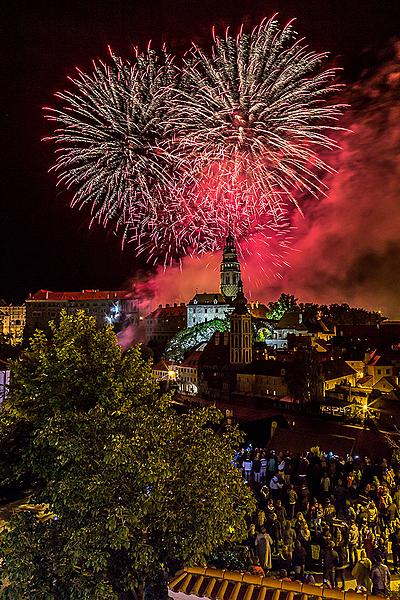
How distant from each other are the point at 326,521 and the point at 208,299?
268ft

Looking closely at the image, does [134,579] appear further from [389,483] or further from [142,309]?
[142,309]

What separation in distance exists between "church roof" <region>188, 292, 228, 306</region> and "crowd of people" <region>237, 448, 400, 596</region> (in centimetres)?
7536

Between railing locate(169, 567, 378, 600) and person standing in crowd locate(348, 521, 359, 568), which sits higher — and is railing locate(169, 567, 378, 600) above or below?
above

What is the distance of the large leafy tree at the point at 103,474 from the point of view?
22.5 feet

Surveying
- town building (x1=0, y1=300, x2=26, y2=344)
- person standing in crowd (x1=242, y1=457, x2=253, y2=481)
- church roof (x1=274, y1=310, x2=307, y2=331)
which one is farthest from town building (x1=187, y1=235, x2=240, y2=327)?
person standing in crowd (x1=242, y1=457, x2=253, y2=481)

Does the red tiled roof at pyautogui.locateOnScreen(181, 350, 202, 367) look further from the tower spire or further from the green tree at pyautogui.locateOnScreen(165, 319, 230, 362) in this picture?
the tower spire

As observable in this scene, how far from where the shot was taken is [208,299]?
9200cm

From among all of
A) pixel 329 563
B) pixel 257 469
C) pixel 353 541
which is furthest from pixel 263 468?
pixel 329 563

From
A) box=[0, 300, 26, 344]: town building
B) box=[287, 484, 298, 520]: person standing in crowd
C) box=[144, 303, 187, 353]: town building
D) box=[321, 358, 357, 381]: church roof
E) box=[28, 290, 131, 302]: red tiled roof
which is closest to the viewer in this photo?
box=[287, 484, 298, 520]: person standing in crowd

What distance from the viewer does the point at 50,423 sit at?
23.0 ft

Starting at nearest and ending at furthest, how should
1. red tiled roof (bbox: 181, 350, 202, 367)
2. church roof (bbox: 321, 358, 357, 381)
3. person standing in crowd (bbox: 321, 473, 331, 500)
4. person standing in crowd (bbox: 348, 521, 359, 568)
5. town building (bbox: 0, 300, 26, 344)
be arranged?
person standing in crowd (bbox: 348, 521, 359, 568)
person standing in crowd (bbox: 321, 473, 331, 500)
church roof (bbox: 321, 358, 357, 381)
red tiled roof (bbox: 181, 350, 202, 367)
town building (bbox: 0, 300, 26, 344)

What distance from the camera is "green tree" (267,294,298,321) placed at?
88.0 meters

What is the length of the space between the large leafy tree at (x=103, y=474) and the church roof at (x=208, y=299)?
263 ft

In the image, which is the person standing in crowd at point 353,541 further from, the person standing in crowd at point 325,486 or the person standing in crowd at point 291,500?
the person standing in crowd at point 325,486
